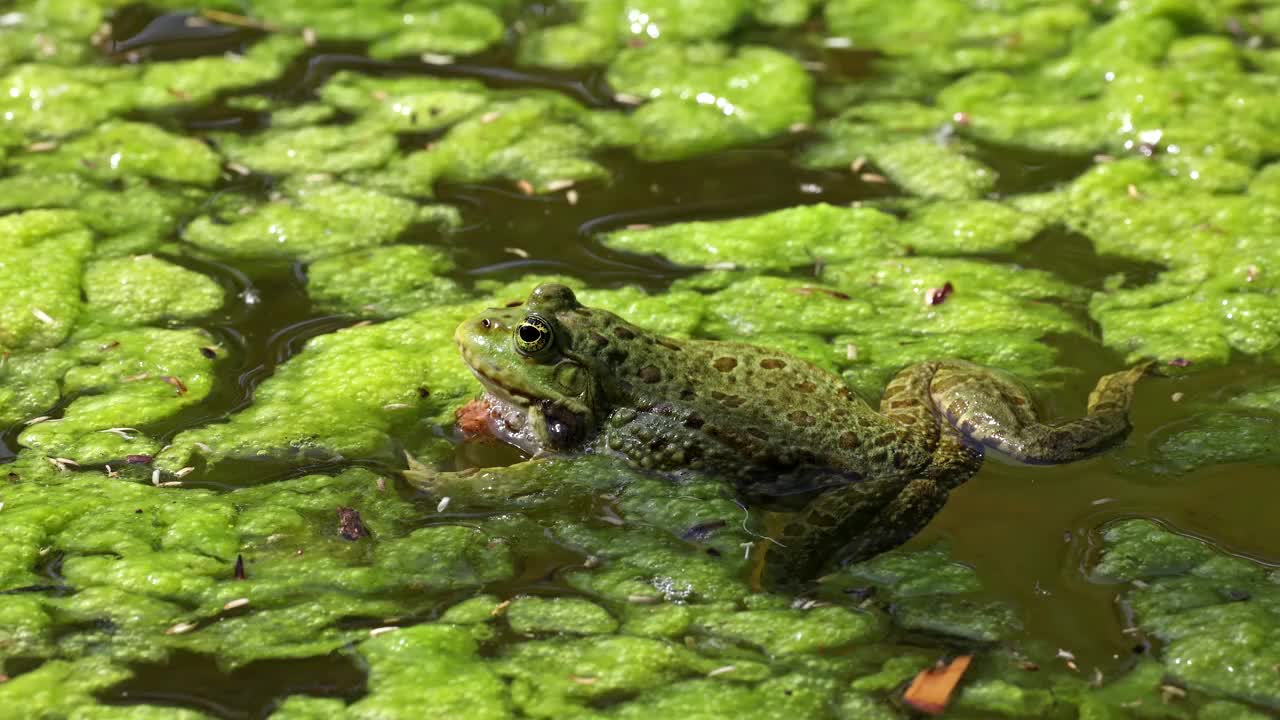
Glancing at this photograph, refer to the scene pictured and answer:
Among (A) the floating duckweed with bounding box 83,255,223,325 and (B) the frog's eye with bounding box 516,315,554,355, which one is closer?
(B) the frog's eye with bounding box 516,315,554,355

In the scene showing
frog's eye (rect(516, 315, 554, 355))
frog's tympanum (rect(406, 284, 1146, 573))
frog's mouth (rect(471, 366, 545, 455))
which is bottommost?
frog's mouth (rect(471, 366, 545, 455))

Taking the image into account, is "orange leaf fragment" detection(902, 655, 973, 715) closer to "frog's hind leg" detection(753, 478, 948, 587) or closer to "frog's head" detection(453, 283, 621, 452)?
"frog's hind leg" detection(753, 478, 948, 587)

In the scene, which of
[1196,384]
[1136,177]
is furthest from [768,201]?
[1196,384]

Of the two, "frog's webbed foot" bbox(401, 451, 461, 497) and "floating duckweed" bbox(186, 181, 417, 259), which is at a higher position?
"floating duckweed" bbox(186, 181, 417, 259)

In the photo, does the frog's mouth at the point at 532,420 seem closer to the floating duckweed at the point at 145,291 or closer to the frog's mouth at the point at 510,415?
the frog's mouth at the point at 510,415

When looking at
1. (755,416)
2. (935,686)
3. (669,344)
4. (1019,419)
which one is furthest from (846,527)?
(669,344)

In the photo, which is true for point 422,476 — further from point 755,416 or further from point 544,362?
point 755,416

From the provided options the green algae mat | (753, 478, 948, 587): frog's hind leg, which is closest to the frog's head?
the green algae mat
